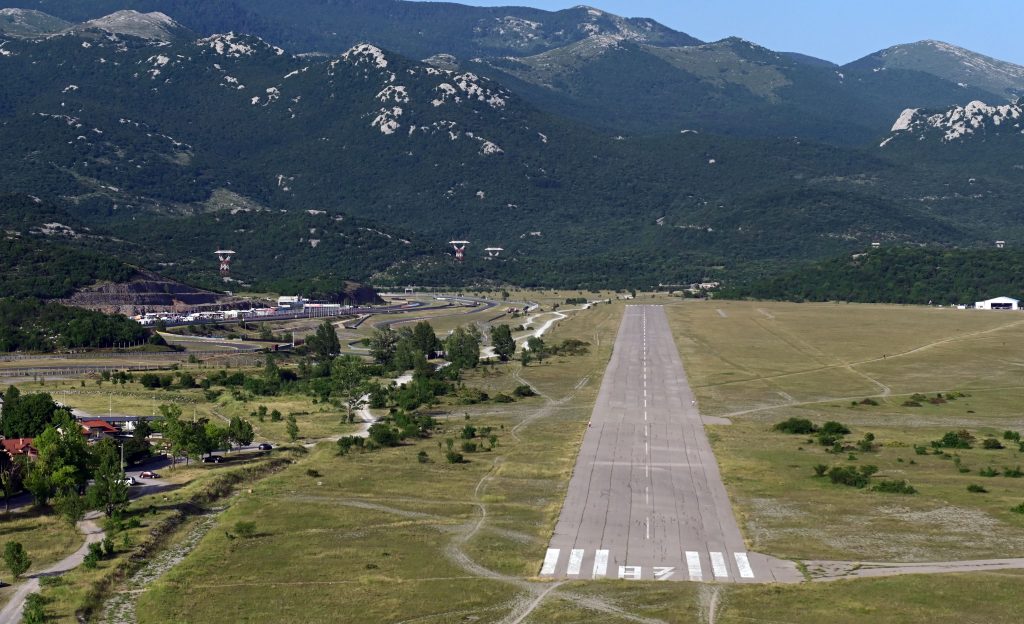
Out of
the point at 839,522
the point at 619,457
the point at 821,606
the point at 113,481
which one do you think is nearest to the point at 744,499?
the point at 839,522

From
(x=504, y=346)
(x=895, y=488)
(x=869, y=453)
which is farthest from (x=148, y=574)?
(x=504, y=346)

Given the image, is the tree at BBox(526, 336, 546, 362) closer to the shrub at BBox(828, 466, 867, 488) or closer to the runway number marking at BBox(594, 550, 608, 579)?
the shrub at BBox(828, 466, 867, 488)

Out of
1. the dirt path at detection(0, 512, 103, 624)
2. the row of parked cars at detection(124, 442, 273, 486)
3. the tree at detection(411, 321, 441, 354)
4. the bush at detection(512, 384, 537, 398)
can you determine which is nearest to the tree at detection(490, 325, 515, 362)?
the tree at detection(411, 321, 441, 354)

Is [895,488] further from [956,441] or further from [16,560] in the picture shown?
[16,560]

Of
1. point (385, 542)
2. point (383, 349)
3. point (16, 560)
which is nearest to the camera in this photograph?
point (16, 560)

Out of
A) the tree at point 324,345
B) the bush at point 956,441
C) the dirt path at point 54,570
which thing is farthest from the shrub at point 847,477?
the tree at point 324,345

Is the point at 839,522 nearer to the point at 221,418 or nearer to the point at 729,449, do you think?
the point at 729,449
